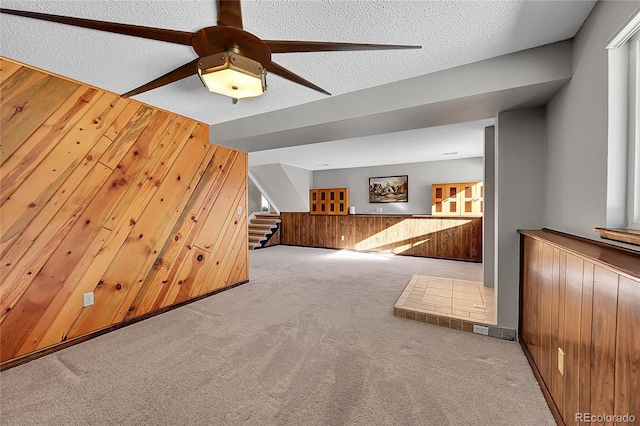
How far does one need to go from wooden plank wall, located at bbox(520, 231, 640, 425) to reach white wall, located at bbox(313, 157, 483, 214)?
15.0ft

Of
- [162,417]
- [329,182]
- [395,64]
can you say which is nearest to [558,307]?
[395,64]

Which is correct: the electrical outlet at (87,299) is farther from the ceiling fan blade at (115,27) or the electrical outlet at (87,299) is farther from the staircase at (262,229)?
the staircase at (262,229)

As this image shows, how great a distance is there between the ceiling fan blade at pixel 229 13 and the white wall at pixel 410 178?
5.98 m

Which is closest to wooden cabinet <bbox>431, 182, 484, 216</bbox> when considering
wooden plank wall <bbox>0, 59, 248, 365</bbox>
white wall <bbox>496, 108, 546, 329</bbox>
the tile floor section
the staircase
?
the tile floor section

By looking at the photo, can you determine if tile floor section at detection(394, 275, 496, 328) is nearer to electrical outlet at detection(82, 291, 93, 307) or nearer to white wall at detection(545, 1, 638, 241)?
white wall at detection(545, 1, 638, 241)

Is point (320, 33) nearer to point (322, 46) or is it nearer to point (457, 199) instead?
point (322, 46)

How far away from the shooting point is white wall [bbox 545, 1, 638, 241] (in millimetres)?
1267

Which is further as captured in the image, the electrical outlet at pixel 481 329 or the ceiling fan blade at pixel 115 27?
the electrical outlet at pixel 481 329

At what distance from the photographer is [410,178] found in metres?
6.52

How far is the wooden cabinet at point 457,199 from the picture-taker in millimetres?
5613

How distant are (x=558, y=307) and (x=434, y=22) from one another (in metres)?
1.80

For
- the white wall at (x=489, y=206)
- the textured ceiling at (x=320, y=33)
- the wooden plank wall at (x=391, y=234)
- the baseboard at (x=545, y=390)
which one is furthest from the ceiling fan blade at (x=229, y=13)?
the wooden plank wall at (x=391, y=234)

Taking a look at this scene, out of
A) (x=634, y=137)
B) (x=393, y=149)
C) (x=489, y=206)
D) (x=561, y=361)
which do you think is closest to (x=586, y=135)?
(x=634, y=137)

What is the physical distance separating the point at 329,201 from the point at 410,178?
223cm
